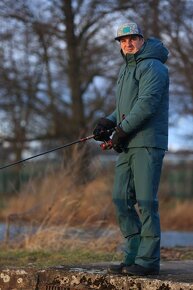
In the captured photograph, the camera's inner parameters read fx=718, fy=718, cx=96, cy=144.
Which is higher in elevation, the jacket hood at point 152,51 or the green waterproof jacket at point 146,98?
the jacket hood at point 152,51

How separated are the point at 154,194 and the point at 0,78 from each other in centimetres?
1345

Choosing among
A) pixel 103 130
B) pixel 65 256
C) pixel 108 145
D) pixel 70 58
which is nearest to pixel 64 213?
pixel 65 256

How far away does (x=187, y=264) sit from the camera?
691 centimetres

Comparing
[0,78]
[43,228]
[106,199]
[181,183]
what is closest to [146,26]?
[0,78]

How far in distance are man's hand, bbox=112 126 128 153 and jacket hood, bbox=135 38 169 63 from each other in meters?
0.64

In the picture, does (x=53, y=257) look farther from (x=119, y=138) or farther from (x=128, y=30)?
(x=128, y=30)

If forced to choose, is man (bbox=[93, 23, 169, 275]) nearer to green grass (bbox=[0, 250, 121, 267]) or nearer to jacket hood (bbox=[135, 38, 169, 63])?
jacket hood (bbox=[135, 38, 169, 63])

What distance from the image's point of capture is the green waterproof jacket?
580 cm

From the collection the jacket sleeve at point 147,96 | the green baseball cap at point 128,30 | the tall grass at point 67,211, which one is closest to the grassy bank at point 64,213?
the tall grass at point 67,211

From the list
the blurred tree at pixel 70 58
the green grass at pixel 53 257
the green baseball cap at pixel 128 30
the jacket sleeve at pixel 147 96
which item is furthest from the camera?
the blurred tree at pixel 70 58

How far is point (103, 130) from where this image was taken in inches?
245

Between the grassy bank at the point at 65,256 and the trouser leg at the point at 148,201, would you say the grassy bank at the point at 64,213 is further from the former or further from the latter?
the trouser leg at the point at 148,201

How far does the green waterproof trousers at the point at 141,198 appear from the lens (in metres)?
5.83

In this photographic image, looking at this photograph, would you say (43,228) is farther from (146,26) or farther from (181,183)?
(181,183)
